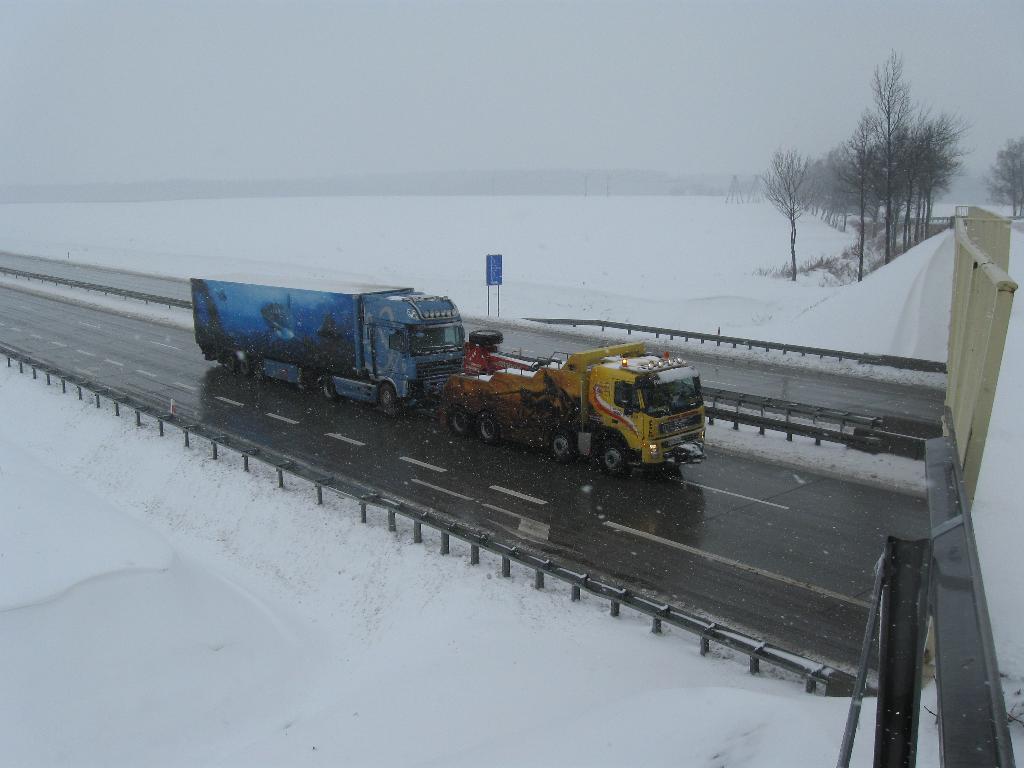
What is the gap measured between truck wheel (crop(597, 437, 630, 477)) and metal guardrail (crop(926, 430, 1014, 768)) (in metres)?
13.8

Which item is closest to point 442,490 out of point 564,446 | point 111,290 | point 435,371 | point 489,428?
point 564,446

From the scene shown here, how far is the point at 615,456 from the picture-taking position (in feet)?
64.7

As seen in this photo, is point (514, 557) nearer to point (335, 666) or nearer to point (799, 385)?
point (335, 666)

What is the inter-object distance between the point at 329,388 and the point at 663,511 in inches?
535

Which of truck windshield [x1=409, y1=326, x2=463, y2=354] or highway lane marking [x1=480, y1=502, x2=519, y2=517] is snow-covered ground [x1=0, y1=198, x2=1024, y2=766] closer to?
highway lane marking [x1=480, y1=502, x2=519, y2=517]

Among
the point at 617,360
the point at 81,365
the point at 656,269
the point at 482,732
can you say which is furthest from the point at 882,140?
the point at 482,732

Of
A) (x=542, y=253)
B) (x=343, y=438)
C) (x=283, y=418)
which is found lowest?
(x=343, y=438)

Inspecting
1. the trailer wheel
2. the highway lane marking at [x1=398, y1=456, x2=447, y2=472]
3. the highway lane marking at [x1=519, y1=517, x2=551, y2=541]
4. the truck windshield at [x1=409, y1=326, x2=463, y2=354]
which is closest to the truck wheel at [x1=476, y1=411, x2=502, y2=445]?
the highway lane marking at [x1=398, y1=456, x2=447, y2=472]

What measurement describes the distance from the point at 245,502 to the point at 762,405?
14331 mm

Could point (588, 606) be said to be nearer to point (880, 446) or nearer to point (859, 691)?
point (859, 691)

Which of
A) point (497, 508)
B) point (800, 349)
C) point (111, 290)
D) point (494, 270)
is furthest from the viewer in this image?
point (111, 290)

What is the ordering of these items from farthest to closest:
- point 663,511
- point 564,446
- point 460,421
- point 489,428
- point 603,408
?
point 460,421 → point 489,428 → point 564,446 → point 603,408 → point 663,511

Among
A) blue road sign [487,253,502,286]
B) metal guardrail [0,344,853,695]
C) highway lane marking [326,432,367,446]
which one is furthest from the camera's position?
blue road sign [487,253,502,286]

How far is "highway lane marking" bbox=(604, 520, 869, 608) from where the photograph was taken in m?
13.9
